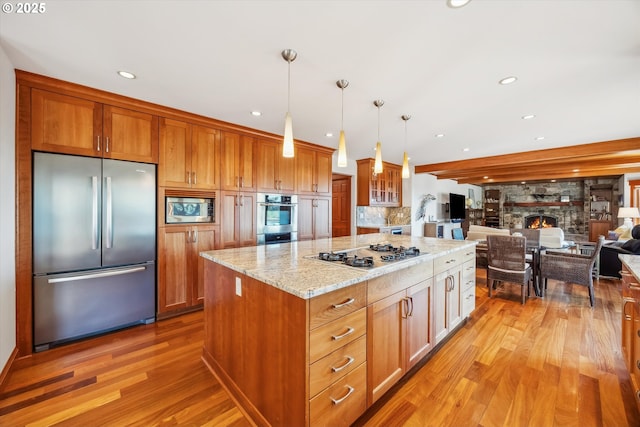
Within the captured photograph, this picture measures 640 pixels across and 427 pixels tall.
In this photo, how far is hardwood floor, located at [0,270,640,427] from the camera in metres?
1.59

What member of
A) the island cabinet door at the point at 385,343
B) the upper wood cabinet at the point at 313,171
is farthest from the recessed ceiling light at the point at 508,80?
the upper wood cabinet at the point at 313,171

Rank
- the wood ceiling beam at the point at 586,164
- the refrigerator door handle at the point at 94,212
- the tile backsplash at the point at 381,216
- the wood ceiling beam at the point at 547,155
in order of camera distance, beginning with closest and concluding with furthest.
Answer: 1. the refrigerator door handle at the point at 94,212
2. the wood ceiling beam at the point at 547,155
3. the wood ceiling beam at the point at 586,164
4. the tile backsplash at the point at 381,216

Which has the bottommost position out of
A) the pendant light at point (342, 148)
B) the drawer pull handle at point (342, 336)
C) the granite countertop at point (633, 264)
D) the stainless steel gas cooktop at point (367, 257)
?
the drawer pull handle at point (342, 336)

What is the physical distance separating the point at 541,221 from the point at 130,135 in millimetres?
13344

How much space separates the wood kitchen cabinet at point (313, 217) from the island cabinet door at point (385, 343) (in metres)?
2.54

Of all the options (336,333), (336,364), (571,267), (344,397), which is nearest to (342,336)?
(336,333)

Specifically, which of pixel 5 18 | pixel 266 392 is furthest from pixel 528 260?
pixel 5 18

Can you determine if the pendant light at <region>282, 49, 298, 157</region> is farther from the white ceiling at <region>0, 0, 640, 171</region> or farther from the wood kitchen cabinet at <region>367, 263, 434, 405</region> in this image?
the wood kitchen cabinet at <region>367, 263, 434, 405</region>

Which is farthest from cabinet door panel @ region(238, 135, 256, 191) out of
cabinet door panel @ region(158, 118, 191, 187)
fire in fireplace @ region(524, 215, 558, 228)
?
fire in fireplace @ region(524, 215, 558, 228)

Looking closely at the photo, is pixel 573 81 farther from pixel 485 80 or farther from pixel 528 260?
pixel 528 260

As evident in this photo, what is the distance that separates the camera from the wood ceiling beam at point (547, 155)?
4324mm

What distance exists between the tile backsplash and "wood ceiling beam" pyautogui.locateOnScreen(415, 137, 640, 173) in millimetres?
1151

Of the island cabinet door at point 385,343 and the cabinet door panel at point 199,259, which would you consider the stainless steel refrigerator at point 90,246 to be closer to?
the cabinet door panel at point 199,259

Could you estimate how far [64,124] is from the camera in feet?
7.78
